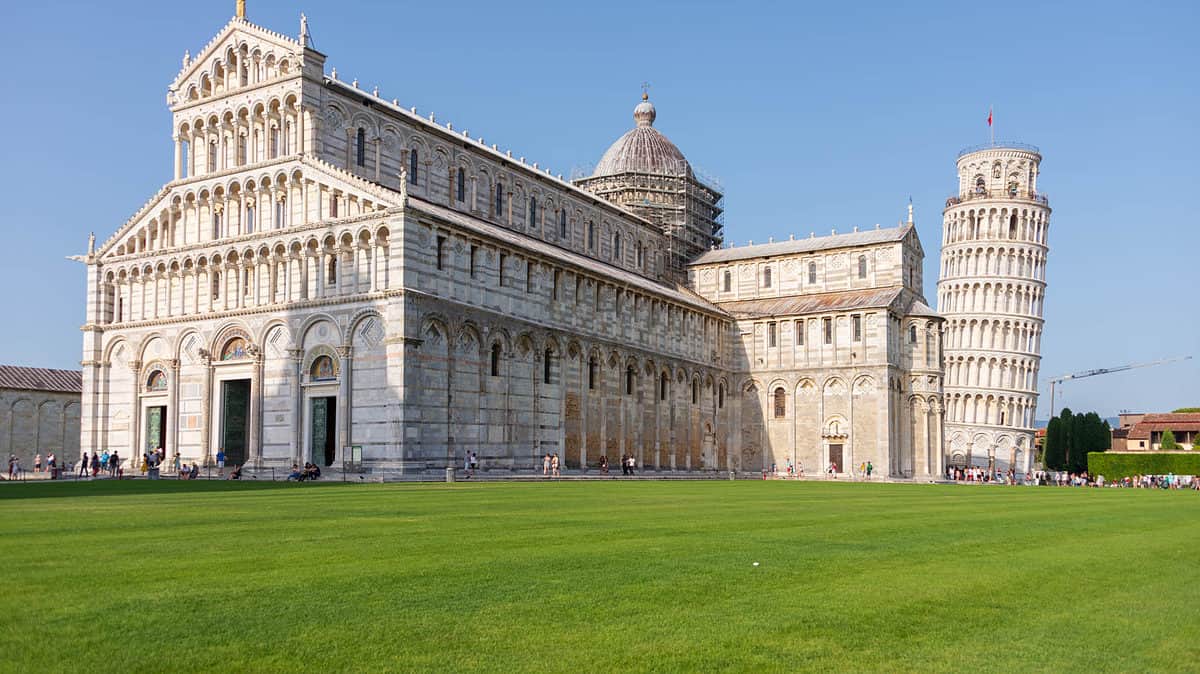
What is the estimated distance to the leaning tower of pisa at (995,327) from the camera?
10119 cm

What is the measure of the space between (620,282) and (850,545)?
1806 inches

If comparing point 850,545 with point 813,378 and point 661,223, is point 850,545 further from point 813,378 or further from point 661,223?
point 661,223

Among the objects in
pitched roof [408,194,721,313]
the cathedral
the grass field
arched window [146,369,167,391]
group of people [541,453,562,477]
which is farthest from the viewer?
arched window [146,369,167,391]

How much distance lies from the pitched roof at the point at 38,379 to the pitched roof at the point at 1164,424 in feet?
335

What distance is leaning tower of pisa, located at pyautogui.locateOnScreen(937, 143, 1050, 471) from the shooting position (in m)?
101

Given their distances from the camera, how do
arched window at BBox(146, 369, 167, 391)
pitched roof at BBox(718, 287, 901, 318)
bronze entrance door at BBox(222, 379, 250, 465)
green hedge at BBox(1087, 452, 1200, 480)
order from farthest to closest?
green hedge at BBox(1087, 452, 1200, 480) → pitched roof at BBox(718, 287, 901, 318) → arched window at BBox(146, 369, 167, 391) → bronze entrance door at BBox(222, 379, 250, 465)

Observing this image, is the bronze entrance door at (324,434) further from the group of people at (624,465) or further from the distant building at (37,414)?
the distant building at (37,414)

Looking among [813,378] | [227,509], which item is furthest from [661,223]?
[227,509]

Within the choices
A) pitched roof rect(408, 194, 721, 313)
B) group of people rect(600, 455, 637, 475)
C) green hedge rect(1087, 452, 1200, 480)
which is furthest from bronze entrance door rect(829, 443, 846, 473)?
green hedge rect(1087, 452, 1200, 480)

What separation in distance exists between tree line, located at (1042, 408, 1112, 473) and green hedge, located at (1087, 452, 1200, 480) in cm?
1915

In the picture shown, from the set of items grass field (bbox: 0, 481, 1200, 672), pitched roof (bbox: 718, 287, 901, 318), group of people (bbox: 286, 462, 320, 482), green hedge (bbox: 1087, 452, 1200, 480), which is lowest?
green hedge (bbox: 1087, 452, 1200, 480)

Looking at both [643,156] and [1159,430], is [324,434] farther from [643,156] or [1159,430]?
[1159,430]

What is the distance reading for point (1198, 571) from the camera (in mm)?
13211

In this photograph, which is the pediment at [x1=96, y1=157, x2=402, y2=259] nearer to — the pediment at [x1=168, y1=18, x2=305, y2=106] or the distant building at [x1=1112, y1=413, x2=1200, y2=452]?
the pediment at [x1=168, y1=18, x2=305, y2=106]
